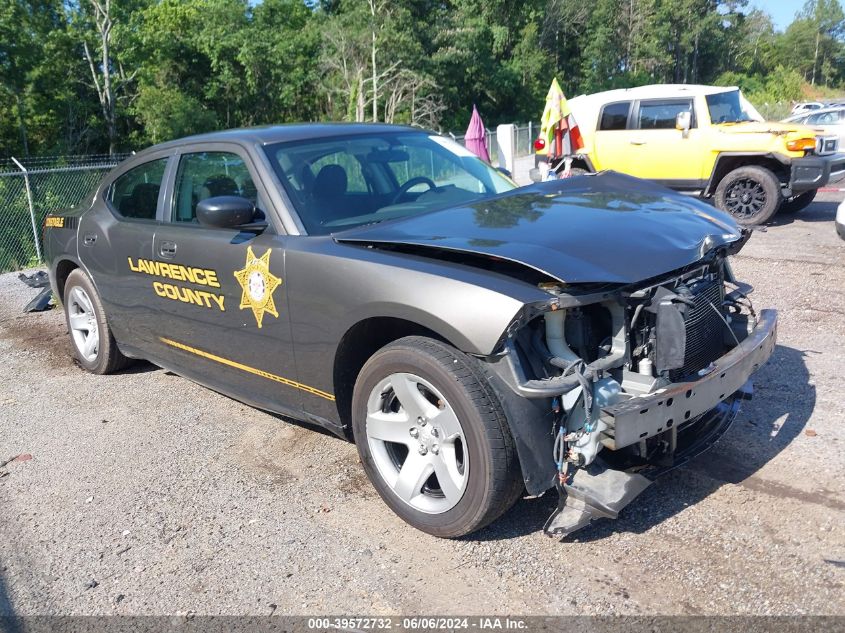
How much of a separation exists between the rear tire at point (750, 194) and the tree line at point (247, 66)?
15829 millimetres

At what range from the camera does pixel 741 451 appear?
12.6 ft

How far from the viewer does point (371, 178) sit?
4.16 meters

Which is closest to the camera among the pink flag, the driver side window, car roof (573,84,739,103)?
the driver side window

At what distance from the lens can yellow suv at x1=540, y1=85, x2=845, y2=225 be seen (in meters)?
10.4

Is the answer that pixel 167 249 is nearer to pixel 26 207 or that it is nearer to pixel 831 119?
pixel 26 207

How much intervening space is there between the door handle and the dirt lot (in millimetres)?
1077

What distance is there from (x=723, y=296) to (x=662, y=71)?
65.0m

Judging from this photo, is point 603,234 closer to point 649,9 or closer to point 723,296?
point 723,296

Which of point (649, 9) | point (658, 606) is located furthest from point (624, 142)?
point (649, 9)

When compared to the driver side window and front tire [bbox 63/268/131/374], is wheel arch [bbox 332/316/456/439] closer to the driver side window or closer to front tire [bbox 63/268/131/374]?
the driver side window

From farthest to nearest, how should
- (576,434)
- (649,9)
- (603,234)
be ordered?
(649,9), (603,234), (576,434)

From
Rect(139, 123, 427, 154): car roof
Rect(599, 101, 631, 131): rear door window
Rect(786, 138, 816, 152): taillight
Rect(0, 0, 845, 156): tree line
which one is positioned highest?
Rect(0, 0, 845, 156): tree line

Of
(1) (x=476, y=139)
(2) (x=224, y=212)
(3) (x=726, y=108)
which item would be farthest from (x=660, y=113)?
(2) (x=224, y=212)

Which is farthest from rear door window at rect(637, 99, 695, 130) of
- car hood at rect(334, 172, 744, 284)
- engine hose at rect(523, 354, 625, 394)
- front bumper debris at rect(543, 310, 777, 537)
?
engine hose at rect(523, 354, 625, 394)
